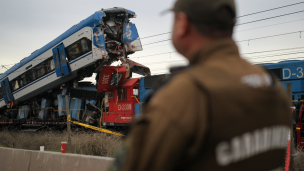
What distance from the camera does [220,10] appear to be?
3.15ft

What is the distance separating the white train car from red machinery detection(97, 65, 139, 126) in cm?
73

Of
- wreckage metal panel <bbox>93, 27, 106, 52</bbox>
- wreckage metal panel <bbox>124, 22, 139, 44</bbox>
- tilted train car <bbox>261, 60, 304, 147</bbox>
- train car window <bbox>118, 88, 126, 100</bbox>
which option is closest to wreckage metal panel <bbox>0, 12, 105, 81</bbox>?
wreckage metal panel <bbox>93, 27, 106, 52</bbox>

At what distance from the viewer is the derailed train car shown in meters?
13.4

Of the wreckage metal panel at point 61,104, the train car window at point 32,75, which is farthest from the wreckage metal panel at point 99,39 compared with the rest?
the train car window at point 32,75

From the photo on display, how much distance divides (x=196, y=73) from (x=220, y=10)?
29 centimetres

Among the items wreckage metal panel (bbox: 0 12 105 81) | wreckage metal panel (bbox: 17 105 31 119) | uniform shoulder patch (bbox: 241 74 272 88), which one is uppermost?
wreckage metal panel (bbox: 0 12 105 81)

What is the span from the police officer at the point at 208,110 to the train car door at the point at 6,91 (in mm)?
20764

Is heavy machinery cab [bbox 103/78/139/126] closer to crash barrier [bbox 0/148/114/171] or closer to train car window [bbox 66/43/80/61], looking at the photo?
train car window [bbox 66/43/80/61]

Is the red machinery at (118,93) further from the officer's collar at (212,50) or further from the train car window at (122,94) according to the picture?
the officer's collar at (212,50)

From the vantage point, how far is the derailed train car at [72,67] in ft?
43.9

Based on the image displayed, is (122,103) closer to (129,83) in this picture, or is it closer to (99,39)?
(129,83)

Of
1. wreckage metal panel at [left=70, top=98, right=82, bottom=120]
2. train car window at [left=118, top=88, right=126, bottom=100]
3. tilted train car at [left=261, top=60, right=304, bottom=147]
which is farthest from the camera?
wreckage metal panel at [left=70, top=98, right=82, bottom=120]

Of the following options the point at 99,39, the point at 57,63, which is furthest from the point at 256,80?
the point at 57,63

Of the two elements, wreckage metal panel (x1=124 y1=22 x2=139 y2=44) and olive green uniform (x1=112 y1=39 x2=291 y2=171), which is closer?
olive green uniform (x1=112 y1=39 x2=291 y2=171)
